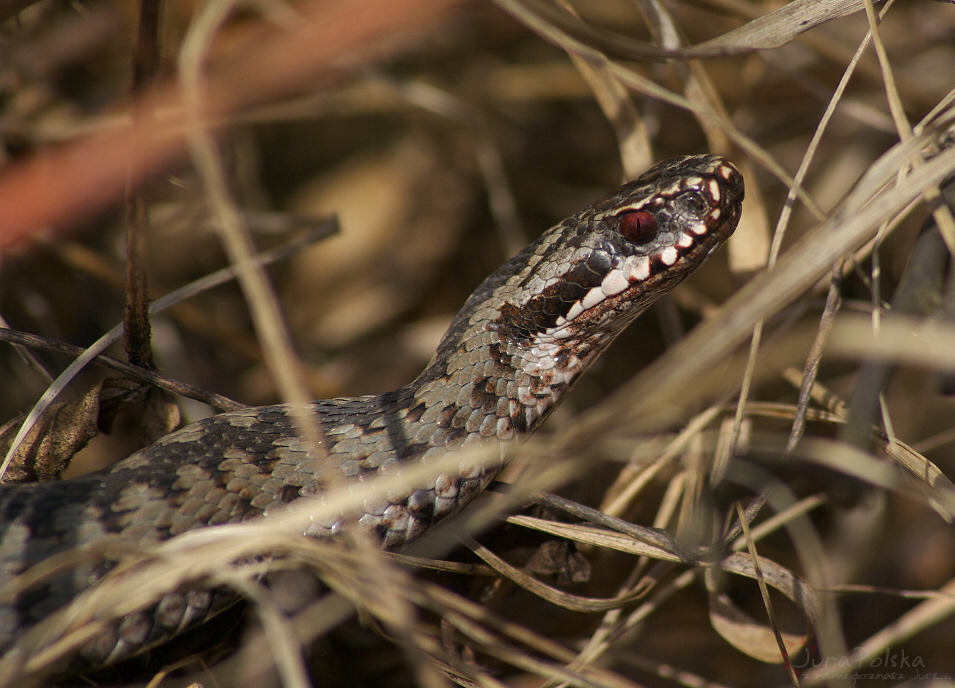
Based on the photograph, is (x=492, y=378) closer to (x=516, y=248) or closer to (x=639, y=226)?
(x=639, y=226)

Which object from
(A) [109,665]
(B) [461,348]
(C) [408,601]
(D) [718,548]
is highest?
(B) [461,348]

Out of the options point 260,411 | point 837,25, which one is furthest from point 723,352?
point 837,25

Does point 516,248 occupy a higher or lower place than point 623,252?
higher

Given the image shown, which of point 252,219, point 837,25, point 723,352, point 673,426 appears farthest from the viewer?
point 837,25

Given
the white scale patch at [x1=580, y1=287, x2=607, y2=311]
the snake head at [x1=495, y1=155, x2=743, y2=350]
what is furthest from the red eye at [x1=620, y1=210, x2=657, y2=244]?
the white scale patch at [x1=580, y1=287, x2=607, y2=311]

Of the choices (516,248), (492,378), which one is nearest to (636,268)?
(492,378)

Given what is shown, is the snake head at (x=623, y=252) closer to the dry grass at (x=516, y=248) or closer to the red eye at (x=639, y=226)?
the red eye at (x=639, y=226)

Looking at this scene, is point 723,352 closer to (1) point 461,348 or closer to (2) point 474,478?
(2) point 474,478

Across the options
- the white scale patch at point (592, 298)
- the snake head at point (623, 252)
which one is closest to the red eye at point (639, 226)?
the snake head at point (623, 252)
